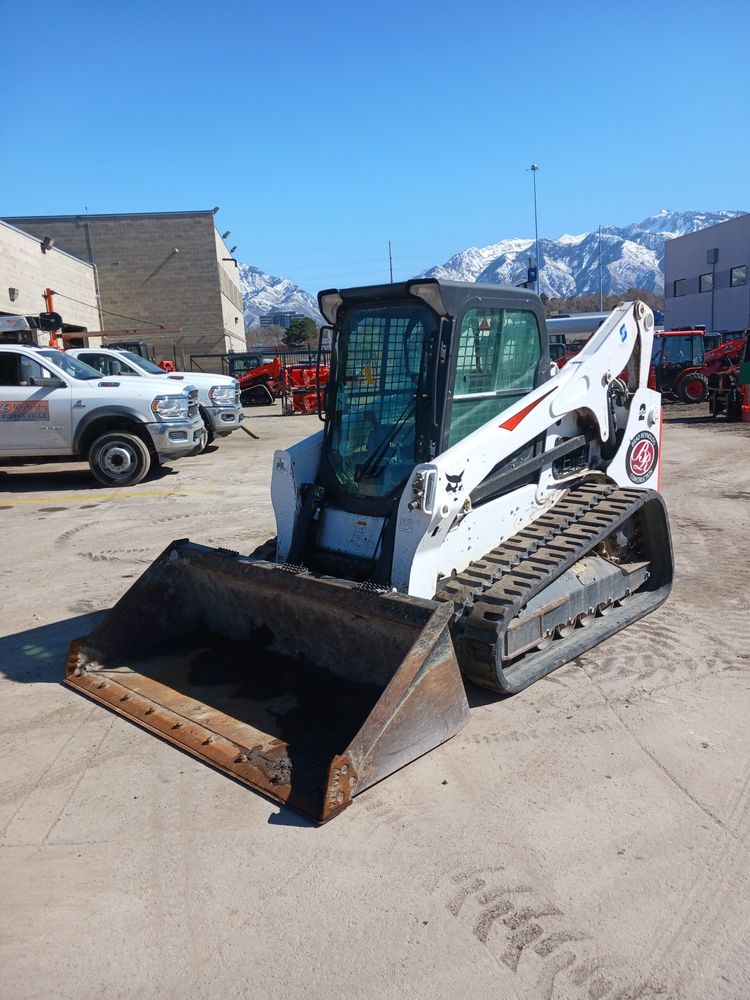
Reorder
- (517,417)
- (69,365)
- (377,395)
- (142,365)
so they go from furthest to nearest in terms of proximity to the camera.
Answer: (142,365) → (69,365) → (377,395) → (517,417)

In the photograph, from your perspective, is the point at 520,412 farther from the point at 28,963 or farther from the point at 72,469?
the point at 72,469

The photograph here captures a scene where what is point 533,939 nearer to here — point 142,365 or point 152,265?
point 142,365

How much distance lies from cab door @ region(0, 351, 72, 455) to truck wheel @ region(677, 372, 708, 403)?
18.0 metres

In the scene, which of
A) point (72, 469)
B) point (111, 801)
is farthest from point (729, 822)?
point (72, 469)

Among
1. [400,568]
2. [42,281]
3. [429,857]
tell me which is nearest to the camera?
[429,857]

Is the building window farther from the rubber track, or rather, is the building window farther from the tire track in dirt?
the tire track in dirt

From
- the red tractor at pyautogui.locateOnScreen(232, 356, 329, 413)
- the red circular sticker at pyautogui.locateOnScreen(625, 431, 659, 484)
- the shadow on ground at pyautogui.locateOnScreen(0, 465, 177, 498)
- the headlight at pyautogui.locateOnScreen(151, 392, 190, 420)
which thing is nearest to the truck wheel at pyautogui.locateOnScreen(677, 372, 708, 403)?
the red tractor at pyautogui.locateOnScreen(232, 356, 329, 413)

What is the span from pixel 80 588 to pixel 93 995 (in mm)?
4660

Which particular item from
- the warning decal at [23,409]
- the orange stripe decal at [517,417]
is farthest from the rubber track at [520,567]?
the warning decal at [23,409]

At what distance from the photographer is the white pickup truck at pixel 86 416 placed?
11.4m

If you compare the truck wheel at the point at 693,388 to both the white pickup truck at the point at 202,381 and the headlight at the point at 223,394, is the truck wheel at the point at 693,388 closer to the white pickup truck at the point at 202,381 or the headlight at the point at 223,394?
the white pickup truck at the point at 202,381

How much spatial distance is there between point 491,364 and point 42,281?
26.5m

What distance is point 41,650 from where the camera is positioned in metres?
5.45

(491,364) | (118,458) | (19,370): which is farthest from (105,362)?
(491,364)
